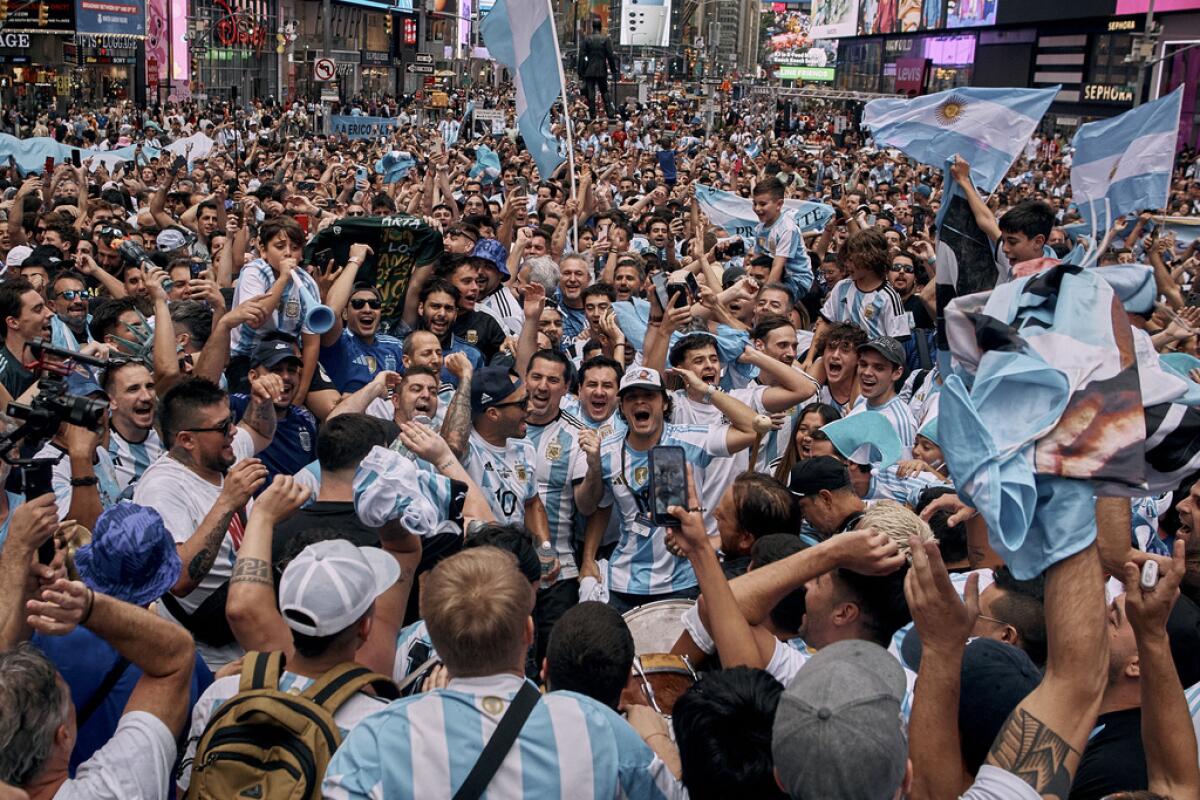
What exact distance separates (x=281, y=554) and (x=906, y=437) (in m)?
3.37

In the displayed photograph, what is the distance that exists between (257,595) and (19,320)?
3549mm

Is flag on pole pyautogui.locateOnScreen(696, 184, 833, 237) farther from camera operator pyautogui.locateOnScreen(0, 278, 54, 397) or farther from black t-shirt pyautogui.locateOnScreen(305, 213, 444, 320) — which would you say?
camera operator pyautogui.locateOnScreen(0, 278, 54, 397)

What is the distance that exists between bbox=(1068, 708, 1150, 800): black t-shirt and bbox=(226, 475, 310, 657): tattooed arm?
2.17 metres

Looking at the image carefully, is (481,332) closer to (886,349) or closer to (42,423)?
(886,349)

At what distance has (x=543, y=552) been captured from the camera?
4.97 meters

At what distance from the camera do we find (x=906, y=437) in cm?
601

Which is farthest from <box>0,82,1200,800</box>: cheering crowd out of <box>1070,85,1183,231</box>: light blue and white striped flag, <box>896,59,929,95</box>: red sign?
<box>896,59,929,95</box>: red sign

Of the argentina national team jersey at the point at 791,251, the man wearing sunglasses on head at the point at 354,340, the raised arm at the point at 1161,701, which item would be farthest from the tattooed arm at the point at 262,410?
the argentina national team jersey at the point at 791,251

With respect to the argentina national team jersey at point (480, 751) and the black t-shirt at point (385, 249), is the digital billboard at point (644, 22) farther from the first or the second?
the argentina national team jersey at point (480, 751)

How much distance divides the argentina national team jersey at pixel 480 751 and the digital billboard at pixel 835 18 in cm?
7437

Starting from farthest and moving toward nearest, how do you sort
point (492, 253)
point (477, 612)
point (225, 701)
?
1. point (492, 253)
2. point (225, 701)
3. point (477, 612)

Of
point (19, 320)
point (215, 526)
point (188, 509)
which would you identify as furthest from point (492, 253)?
point (215, 526)

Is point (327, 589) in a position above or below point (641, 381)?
below

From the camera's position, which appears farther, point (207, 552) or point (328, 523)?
point (328, 523)
